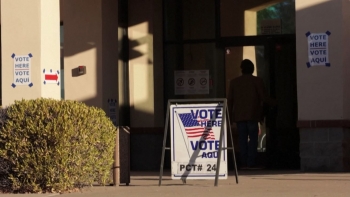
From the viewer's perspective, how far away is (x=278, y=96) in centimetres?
1520

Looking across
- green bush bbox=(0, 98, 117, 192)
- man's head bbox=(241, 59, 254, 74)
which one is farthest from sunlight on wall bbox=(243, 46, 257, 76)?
green bush bbox=(0, 98, 117, 192)

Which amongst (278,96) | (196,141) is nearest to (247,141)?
(278,96)

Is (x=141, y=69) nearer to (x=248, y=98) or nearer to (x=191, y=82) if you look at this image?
(x=191, y=82)

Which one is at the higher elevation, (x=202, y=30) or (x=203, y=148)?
(x=202, y=30)

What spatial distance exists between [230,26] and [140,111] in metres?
2.37

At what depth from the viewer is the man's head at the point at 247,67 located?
571 inches

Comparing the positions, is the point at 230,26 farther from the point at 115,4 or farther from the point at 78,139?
the point at 78,139

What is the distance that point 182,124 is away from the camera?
35.7 feet

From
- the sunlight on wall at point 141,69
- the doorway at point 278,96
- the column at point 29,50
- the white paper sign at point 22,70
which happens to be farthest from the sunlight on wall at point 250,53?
the white paper sign at point 22,70

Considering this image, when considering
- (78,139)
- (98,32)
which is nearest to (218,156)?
(78,139)

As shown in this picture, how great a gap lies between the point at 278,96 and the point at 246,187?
4.89 metres

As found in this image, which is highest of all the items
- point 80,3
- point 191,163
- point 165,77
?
point 80,3

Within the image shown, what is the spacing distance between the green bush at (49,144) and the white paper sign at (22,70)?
1.42 metres

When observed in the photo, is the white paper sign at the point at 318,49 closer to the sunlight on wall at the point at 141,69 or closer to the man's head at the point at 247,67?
the man's head at the point at 247,67
